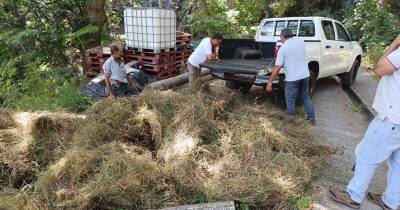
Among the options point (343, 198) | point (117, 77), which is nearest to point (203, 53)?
point (117, 77)

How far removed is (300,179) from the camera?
12.3ft

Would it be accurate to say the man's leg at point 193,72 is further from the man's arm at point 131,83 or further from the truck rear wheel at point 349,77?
the truck rear wheel at point 349,77

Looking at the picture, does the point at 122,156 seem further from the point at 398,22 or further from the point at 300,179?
the point at 398,22

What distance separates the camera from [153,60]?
7.51 metres

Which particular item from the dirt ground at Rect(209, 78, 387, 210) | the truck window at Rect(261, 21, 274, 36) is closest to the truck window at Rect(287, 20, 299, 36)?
the truck window at Rect(261, 21, 274, 36)

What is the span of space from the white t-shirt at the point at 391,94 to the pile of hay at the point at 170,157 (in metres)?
1.17

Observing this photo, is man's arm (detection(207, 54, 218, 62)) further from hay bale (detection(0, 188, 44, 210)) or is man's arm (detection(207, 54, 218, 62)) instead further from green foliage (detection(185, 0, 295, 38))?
hay bale (detection(0, 188, 44, 210))

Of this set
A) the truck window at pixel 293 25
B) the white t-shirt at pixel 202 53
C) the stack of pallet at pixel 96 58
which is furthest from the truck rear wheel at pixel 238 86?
the stack of pallet at pixel 96 58

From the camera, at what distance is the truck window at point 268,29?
761 centimetres

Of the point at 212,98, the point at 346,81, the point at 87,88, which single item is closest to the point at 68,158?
the point at 212,98

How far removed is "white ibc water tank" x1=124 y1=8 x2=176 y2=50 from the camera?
715cm

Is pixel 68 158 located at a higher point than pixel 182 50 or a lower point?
lower

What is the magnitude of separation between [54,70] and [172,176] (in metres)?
6.38

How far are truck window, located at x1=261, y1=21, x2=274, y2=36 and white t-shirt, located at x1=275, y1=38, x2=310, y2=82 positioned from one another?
2311 millimetres
